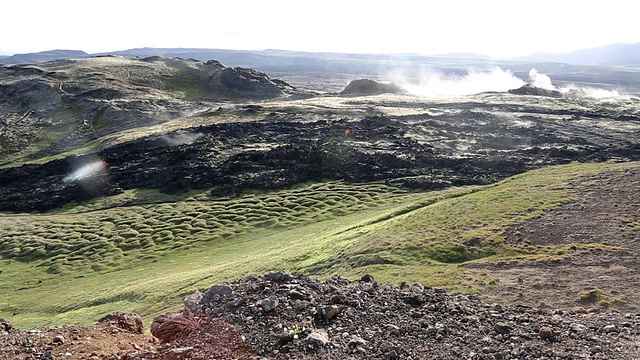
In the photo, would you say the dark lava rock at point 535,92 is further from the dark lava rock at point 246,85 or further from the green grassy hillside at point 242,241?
the green grassy hillside at point 242,241

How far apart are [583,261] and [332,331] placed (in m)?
18.2

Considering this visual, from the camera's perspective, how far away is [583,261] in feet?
82.3

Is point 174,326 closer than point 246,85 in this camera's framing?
Yes

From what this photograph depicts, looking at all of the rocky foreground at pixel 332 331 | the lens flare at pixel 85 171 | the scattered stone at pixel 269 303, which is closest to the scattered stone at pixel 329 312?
the rocky foreground at pixel 332 331

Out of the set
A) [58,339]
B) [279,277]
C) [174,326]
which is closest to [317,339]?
[279,277]

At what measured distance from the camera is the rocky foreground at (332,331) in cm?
1252

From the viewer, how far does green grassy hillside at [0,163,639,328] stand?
2884 cm

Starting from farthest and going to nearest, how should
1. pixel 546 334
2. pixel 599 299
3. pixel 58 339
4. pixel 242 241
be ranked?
pixel 242 241 → pixel 599 299 → pixel 58 339 → pixel 546 334

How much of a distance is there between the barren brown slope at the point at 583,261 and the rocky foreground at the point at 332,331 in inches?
127

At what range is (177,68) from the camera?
190 meters

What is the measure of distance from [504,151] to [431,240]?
59946 millimetres

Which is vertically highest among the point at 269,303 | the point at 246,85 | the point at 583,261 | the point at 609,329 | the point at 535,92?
the point at 246,85

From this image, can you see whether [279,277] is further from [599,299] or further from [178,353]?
[599,299]

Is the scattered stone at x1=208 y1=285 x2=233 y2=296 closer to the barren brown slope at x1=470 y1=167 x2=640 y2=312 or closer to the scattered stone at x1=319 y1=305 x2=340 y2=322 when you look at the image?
the scattered stone at x1=319 y1=305 x2=340 y2=322
